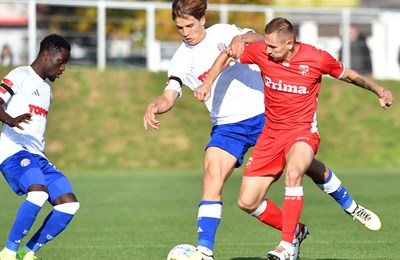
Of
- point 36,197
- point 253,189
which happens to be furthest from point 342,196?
point 36,197

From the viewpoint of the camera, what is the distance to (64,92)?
26.2 meters

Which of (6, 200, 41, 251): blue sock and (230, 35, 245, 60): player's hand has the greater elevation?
(230, 35, 245, 60): player's hand

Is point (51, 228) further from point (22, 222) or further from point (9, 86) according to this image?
point (9, 86)

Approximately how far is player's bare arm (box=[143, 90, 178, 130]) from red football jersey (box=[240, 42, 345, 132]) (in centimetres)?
77

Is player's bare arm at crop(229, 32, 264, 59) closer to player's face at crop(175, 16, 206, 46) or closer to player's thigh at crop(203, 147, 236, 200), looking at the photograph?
player's face at crop(175, 16, 206, 46)

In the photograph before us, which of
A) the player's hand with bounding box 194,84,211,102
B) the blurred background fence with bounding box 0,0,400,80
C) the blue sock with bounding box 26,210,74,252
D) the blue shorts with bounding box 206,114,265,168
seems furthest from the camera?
the blurred background fence with bounding box 0,0,400,80

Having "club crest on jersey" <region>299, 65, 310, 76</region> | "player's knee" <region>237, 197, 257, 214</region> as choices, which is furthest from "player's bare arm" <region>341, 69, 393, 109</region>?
"player's knee" <region>237, 197, 257, 214</region>

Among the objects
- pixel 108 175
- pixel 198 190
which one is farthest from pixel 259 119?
pixel 108 175

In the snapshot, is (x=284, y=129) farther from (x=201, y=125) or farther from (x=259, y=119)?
(x=201, y=125)

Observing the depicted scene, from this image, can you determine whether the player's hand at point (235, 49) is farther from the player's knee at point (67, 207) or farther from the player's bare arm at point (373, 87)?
the player's knee at point (67, 207)

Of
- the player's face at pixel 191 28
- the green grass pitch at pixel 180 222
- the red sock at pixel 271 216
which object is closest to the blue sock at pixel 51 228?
the green grass pitch at pixel 180 222

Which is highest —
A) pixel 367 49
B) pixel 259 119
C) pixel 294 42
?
pixel 294 42

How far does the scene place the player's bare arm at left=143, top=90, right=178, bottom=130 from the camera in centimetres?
908

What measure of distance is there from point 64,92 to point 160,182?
235 inches
